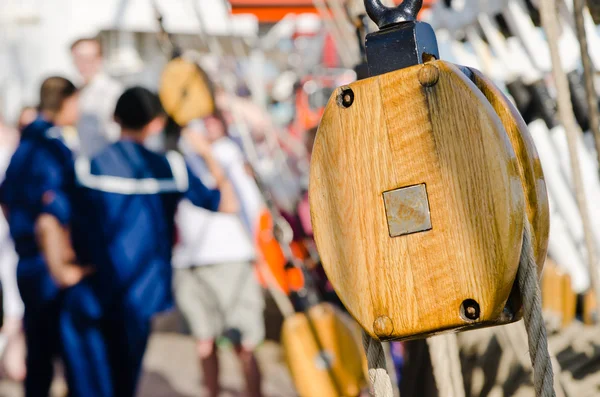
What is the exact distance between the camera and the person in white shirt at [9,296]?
12.0 ft

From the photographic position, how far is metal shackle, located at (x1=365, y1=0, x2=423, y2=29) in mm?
769

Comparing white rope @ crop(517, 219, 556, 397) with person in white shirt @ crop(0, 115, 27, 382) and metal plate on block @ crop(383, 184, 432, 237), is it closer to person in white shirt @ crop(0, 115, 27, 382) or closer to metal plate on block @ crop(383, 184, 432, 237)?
metal plate on block @ crop(383, 184, 432, 237)

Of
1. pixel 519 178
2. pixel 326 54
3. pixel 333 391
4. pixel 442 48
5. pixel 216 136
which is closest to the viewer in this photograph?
pixel 519 178

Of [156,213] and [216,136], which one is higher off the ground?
[216,136]

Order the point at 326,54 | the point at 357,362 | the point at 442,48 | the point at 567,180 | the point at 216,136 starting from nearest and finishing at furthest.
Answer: the point at 357,362 < the point at 567,180 < the point at 442,48 < the point at 216,136 < the point at 326,54

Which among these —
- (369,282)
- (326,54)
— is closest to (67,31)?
(326,54)

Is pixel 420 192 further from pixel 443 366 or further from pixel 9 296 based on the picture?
pixel 9 296

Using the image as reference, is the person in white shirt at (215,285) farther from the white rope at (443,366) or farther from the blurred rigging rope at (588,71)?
the white rope at (443,366)

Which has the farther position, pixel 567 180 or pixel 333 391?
pixel 567 180

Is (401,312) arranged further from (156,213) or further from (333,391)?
(156,213)

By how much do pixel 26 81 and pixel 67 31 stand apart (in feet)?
1.27

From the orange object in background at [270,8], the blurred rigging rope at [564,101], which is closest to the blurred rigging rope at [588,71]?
the blurred rigging rope at [564,101]

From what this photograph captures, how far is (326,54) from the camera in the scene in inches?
239

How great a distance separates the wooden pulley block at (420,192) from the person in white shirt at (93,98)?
345 cm
